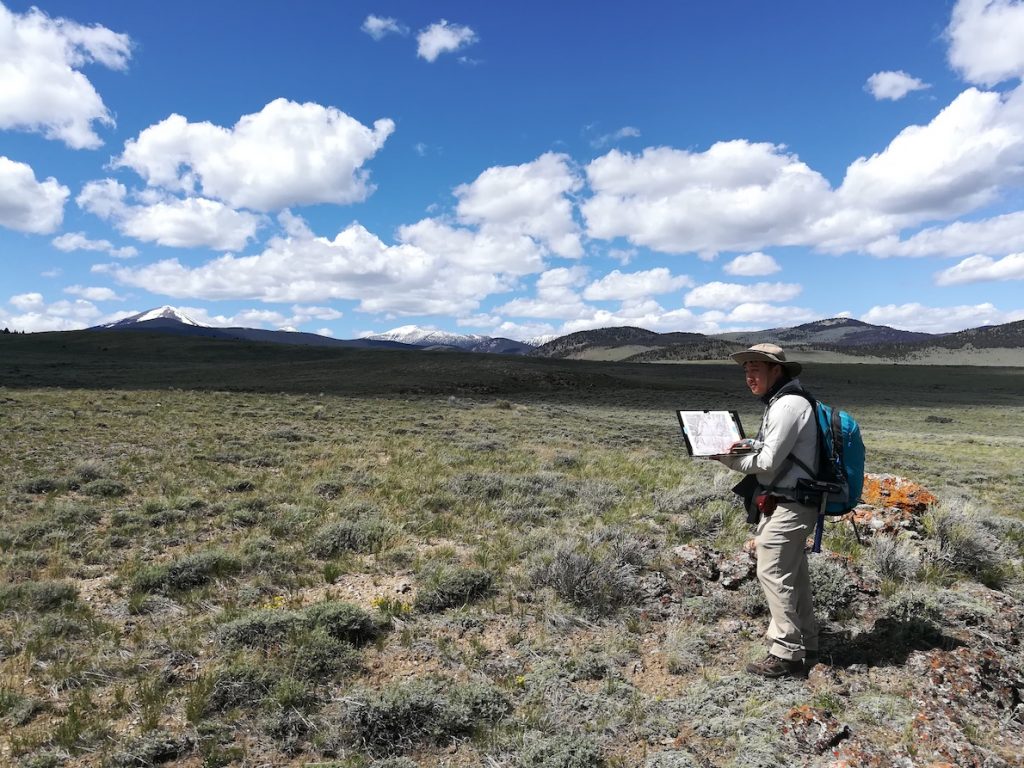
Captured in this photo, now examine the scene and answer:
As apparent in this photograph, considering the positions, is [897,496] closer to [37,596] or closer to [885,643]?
[885,643]

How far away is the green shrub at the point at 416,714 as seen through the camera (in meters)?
4.20

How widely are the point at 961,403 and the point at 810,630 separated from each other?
58244mm

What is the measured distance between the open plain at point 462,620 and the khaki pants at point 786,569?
1.10ft

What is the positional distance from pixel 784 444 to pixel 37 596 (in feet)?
26.3

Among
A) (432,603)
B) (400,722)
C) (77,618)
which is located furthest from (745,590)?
(77,618)

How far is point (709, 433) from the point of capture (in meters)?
4.93

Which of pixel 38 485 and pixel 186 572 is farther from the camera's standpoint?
pixel 38 485

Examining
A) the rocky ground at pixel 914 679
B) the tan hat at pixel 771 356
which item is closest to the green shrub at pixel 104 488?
the rocky ground at pixel 914 679

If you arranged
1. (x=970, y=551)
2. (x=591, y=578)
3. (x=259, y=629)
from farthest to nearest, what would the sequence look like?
(x=970, y=551) < (x=591, y=578) < (x=259, y=629)

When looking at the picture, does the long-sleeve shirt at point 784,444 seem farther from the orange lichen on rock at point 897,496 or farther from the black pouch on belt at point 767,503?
the orange lichen on rock at point 897,496

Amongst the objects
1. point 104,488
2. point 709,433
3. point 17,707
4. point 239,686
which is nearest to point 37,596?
point 17,707

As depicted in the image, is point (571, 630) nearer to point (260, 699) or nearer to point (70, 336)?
point (260, 699)

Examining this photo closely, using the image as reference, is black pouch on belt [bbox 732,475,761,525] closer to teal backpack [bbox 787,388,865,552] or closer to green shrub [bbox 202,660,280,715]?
teal backpack [bbox 787,388,865,552]

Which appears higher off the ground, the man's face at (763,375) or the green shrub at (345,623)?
the man's face at (763,375)
